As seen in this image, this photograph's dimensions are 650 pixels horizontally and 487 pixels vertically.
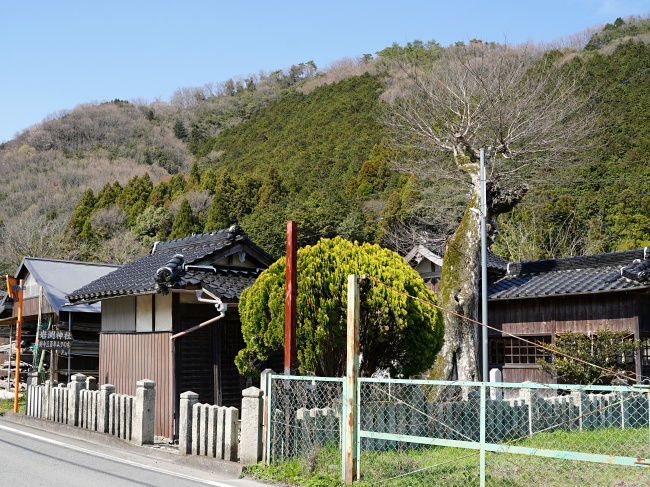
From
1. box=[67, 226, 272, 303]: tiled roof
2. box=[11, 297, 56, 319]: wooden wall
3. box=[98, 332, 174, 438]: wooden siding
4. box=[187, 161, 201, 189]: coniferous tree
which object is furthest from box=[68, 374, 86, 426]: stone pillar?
box=[187, 161, 201, 189]: coniferous tree

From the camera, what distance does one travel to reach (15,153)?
76750 millimetres

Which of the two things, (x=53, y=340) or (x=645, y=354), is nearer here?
(x=53, y=340)

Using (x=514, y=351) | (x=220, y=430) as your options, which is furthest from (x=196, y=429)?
(x=514, y=351)

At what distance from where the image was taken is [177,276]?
13875 millimetres

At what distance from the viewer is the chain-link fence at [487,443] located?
262 inches

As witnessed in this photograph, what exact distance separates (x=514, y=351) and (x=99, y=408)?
38.6 feet

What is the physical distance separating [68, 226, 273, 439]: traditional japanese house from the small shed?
25.6 feet

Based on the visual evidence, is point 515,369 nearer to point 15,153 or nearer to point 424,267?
point 424,267

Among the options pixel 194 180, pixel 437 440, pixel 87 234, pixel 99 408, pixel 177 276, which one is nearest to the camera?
pixel 437 440

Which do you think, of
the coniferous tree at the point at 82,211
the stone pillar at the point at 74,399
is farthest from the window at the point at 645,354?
the coniferous tree at the point at 82,211

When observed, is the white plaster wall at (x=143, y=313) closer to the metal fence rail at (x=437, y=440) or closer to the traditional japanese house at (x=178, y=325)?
the traditional japanese house at (x=178, y=325)

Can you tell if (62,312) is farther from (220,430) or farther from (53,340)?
(220,430)

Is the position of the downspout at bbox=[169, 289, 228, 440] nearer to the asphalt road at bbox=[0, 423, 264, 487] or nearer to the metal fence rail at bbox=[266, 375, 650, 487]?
the asphalt road at bbox=[0, 423, 264, 487]

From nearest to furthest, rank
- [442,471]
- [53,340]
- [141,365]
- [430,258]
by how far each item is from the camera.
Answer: [442,471] → [141,365] → [53,340] → [430,258]
